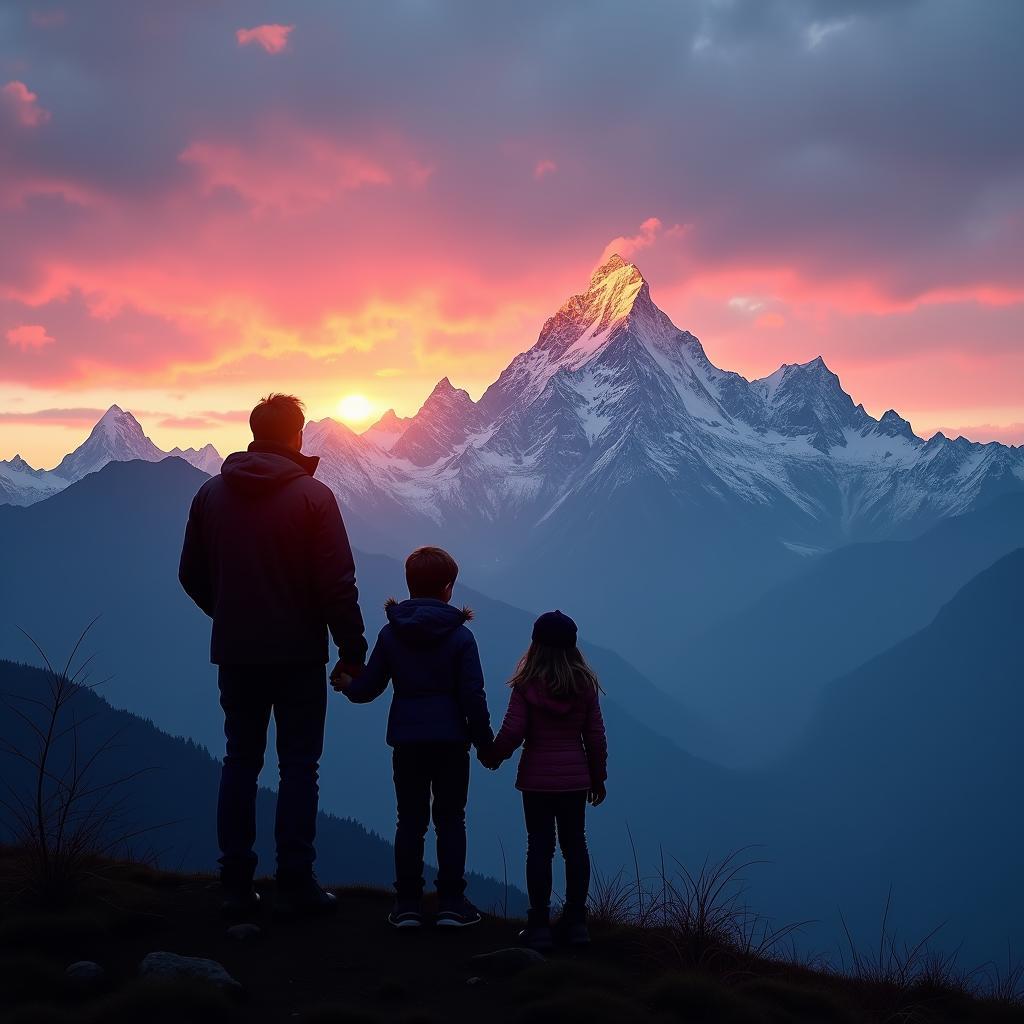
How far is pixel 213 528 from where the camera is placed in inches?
332

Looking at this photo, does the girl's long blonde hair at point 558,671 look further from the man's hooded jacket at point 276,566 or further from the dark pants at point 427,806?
the man's hooded jacket at point 276,566

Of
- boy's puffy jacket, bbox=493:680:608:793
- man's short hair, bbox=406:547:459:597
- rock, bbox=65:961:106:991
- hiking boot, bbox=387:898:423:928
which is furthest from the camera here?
man's short hair, bbox=406:547:459:597

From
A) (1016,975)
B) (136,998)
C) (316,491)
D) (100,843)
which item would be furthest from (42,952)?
(1016,975)

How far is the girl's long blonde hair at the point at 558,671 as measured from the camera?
848 cm

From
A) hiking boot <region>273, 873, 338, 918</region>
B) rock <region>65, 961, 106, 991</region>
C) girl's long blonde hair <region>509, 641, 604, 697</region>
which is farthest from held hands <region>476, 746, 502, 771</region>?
rock <region>65, 961, 106, 991</region>

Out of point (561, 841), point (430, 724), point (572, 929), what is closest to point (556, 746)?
point (561, 841)

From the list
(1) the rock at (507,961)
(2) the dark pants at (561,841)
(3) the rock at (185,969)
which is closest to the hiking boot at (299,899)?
(3) the rock at (185,969)

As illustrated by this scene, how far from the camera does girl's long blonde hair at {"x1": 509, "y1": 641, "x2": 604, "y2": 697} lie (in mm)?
8477

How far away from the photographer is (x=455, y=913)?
27.5ft

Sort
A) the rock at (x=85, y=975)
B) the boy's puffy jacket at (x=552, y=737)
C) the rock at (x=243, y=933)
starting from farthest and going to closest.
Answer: the boy's puffy jacket at (x=552, y=737)
the rock at (x=243, y=933)
the rock at (x=85, y=975)

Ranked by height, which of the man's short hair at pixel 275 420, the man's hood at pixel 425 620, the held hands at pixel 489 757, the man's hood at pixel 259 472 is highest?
the man's short hair at pixel 275 420

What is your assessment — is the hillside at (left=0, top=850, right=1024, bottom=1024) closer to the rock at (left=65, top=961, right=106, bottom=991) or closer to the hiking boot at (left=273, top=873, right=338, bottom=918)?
the rock at (left=65, top=961, right=106, bottom=991)

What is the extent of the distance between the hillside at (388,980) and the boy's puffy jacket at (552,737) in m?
1.34

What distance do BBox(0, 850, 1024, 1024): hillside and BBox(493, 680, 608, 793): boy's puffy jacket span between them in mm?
1338
